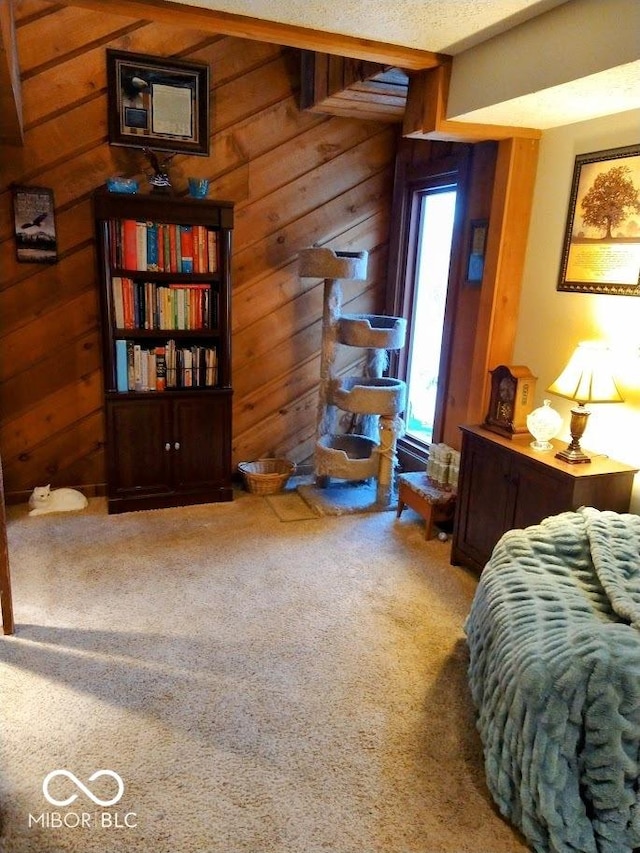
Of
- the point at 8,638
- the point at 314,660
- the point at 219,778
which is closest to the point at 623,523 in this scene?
the point at 314,660

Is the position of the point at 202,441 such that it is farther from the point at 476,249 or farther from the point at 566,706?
the point at 566,706

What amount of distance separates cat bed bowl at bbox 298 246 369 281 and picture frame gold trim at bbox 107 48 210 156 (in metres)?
0.91

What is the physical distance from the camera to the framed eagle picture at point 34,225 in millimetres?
3359

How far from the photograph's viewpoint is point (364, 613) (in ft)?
8.79

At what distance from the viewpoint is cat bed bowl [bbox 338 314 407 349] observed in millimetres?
3654

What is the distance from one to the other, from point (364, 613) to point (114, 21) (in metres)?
3.34

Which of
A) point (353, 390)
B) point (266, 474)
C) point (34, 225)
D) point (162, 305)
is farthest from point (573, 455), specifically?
point (34, 225)

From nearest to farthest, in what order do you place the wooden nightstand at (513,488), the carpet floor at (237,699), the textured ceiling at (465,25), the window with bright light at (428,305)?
the carpet floor at (237,699)
the textured ceiling at (465,25)
the wooden nightstand at (513,488)
the window with bright light at (428,305)

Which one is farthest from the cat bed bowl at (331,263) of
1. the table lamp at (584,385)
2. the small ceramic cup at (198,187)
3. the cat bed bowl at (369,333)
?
the table lamp at (584,385)

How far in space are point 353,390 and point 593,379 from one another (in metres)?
1.56

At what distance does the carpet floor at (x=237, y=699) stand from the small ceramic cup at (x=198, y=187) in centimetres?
192

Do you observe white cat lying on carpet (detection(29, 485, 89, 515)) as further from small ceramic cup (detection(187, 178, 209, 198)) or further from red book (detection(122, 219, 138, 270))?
small ceramic cup (detection(187, 178, 209, 198))

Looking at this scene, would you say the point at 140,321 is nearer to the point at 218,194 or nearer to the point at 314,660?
the point at 218,194

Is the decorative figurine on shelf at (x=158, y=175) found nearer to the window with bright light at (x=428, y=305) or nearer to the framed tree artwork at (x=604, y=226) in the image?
the window with bright light at (x=428, y=305)
